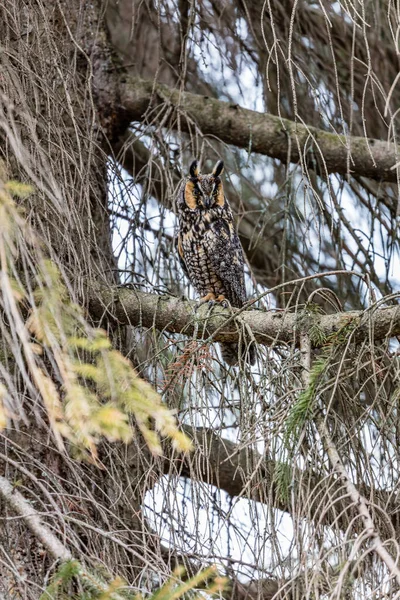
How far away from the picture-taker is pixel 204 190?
163 inches

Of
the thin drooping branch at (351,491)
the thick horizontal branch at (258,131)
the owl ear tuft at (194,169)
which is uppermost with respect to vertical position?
the thick horizontal branch at (258,131)

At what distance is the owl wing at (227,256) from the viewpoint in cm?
416

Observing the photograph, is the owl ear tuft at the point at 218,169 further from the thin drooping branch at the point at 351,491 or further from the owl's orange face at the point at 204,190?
the thin drooping branch at the point at 351,491

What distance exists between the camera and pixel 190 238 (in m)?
4.27

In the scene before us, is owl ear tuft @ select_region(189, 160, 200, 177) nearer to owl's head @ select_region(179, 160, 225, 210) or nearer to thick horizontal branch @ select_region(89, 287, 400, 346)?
owl's head @ select_region(179, 160, 225, 210)

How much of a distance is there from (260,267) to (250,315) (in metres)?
1.86

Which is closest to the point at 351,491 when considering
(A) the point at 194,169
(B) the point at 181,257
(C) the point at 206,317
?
(C) the point at 206,317

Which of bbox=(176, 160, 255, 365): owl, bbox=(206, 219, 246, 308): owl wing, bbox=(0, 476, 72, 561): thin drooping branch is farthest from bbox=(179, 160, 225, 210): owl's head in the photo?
bbox=(0, 476, 72, 561): thin drooping branch

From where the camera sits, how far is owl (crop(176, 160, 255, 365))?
4160 millimetres

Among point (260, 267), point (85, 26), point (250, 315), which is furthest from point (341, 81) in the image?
point (250, 315)

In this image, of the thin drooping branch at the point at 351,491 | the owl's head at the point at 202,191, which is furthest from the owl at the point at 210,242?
the thin drooping branch at the point at 351,491

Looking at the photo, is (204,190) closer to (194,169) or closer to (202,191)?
(202,191)

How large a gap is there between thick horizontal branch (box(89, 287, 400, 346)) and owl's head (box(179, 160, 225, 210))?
1.11m

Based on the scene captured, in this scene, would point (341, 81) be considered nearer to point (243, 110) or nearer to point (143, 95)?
point (243, 110)
